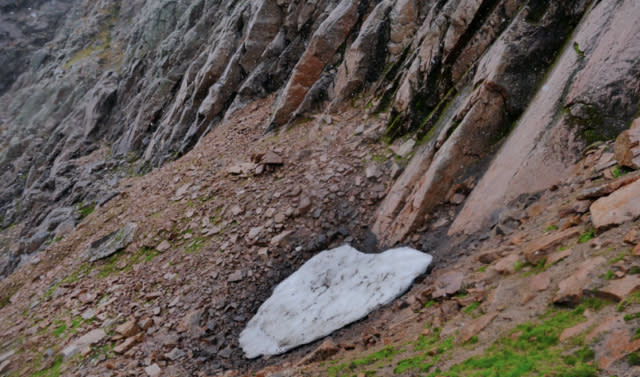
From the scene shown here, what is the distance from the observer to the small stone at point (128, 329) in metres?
8.89

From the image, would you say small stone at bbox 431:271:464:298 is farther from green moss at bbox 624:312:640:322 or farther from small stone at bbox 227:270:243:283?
small stone at bbox 227:270:243:283

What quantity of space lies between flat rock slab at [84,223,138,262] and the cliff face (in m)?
5.49

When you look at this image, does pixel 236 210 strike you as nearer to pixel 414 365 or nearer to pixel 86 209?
pixel 414 365

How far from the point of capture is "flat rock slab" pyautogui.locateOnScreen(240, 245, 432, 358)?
7.48m

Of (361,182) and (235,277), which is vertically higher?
(361,182)

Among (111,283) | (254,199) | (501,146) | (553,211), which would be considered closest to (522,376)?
(553,211)

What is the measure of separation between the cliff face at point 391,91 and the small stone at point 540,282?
2.76m

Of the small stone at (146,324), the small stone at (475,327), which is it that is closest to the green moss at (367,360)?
the small stone at (475,327)

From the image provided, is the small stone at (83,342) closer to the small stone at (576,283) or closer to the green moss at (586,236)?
the small stone at (576,283)

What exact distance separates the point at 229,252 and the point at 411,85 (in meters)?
7.56

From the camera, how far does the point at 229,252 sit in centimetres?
1001

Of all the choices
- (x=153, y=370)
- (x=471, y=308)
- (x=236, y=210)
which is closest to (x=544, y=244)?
(x=471, y=308)

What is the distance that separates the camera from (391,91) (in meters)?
12.3

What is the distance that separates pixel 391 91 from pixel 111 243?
37.1 feet
